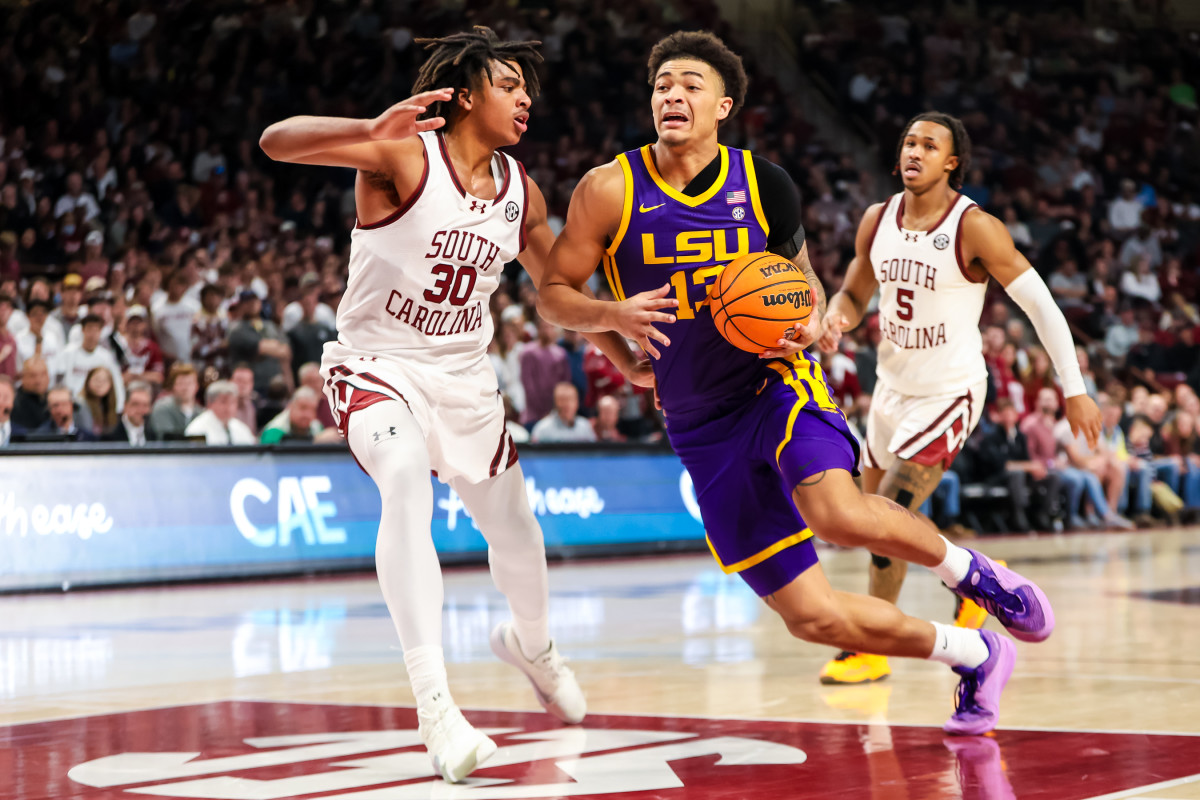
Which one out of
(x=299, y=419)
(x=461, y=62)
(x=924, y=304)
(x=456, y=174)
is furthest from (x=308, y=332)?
(x=456, y=174)

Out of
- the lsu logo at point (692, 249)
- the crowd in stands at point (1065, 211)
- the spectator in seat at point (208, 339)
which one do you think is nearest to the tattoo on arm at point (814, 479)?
the lsu logo at point (692, 249)

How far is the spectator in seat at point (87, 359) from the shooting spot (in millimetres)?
12062

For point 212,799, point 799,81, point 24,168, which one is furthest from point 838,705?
point 799,81

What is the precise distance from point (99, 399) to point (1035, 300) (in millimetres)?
7972

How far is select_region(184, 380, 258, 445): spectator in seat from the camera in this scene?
1186 centimetres

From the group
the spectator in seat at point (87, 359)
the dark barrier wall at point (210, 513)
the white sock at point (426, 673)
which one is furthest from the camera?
the spectator in seat at point (87, 359)

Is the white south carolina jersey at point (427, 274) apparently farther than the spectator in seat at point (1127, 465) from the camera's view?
No

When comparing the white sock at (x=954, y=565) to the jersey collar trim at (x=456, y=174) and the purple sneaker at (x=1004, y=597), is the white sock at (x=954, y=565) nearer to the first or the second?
the purple sneaker at (x=1004, y=597)

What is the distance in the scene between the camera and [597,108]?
21.6 m

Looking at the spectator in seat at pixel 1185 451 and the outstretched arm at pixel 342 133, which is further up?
the outstretched arm at pixel 342 133

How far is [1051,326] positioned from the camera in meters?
6.14

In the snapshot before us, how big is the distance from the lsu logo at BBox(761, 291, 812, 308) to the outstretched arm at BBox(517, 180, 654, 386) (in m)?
0.77

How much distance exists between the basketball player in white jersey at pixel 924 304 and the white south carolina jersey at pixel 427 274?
2.15m

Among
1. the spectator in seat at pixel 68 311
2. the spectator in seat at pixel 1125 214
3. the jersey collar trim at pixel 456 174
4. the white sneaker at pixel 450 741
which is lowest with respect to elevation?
the white sneaker at pixel 450 741
